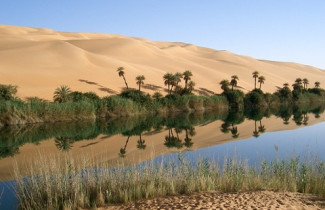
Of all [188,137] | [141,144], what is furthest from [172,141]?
[188,137]

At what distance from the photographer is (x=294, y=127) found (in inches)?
1134

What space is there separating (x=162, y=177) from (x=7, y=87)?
111ft

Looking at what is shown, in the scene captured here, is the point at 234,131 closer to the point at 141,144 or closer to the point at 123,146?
the point at 141,144

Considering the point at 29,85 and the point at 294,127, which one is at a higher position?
the point at 29,85

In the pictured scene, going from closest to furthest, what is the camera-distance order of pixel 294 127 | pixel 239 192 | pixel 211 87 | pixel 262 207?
pixel 262 207
pixel 239 192
pixel 294 127
pixel 211 87

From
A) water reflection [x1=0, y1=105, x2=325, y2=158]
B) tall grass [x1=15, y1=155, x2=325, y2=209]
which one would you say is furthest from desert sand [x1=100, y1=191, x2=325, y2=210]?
water reflection [x1=0, y1=105, x2=325, y2=158]

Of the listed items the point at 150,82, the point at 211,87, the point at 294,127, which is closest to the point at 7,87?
the point at 294,127

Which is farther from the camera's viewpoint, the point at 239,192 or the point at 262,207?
the point at 239,192

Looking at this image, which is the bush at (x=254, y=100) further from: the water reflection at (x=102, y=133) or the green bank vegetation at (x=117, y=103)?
the water reflection at (x=102, y=133)

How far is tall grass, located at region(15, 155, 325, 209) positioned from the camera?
8.23 m

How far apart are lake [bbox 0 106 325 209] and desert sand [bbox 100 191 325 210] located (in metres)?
5.26

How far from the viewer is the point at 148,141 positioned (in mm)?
22219

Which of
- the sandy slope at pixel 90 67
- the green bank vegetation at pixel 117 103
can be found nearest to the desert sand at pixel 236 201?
the green bank vegetation at pixel 117 103

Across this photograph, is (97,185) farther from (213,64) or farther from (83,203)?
(213,64)
